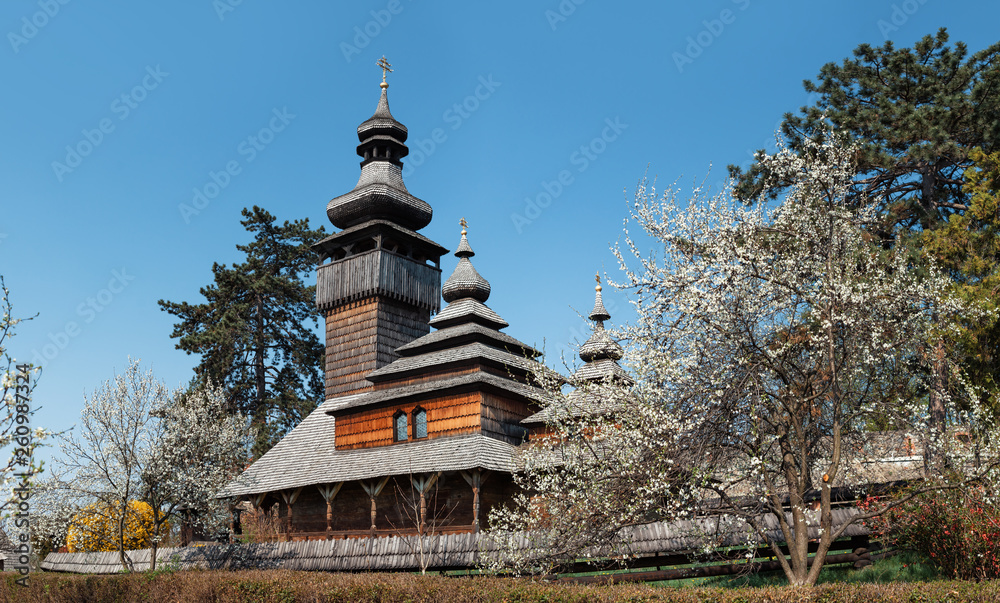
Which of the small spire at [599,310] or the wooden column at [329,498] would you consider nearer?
the wooden column at [329,498]

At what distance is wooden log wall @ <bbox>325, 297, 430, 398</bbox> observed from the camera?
32.2m

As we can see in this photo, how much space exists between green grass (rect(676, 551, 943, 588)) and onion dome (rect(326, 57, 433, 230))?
24859 millimetres

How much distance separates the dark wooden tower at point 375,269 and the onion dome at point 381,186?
5 cm

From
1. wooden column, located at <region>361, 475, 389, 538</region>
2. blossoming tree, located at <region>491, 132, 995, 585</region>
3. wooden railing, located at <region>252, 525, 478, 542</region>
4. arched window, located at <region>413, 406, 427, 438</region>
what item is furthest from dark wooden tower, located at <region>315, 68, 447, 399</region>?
blossoming tree, located at <region>491, 132, 995, 585</region>

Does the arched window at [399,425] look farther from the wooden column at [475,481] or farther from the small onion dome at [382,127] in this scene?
the small onion dome at [382,127]

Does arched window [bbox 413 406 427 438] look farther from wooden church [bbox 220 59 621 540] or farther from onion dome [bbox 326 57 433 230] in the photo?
onion dome [bbox 326 57 433 230]

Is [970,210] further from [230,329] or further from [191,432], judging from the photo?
[230,329]

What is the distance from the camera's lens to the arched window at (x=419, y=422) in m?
25.5

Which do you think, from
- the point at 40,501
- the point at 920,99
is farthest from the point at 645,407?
the point at 40,501

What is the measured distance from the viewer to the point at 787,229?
1049 centimetres

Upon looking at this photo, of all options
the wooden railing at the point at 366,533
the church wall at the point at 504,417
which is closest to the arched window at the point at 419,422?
the church wall at the point at 504,417

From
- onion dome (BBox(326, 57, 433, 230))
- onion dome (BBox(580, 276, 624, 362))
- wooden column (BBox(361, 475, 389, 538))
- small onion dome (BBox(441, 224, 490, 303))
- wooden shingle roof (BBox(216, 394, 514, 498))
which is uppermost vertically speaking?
onion dome (BBox(326, 57, 433, 230))

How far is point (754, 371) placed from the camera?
9109mm

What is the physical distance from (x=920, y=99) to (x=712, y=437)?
52.6 ft
